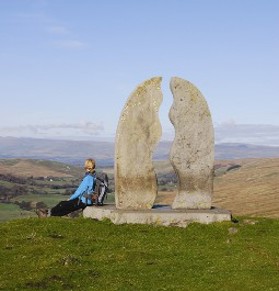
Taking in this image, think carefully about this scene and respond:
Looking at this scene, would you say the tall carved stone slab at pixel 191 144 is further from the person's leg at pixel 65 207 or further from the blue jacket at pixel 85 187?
the person's leg at pixel 65 207

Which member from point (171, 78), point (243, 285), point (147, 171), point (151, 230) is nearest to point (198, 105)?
point (171, 78)

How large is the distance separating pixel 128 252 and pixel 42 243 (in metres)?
3.80

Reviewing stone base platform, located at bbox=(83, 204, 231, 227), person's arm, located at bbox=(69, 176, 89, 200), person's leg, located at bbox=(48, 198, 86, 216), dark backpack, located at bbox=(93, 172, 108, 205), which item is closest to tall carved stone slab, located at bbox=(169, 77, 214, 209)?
stone base platform, located at bbox=(83, 204, 231, 227)

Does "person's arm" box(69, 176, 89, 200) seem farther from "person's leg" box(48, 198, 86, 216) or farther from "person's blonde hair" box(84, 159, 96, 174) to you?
"person's blonde hair" box(84, 159, 96, 174)

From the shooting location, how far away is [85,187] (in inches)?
1180

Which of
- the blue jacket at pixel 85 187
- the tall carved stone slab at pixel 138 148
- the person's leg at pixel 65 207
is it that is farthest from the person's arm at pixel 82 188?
the tall carved stone slab at pixel 138 148

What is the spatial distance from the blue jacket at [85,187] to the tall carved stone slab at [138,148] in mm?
1742

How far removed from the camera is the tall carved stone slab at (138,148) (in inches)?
1129

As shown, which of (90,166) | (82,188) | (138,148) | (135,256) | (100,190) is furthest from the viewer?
(100,190)

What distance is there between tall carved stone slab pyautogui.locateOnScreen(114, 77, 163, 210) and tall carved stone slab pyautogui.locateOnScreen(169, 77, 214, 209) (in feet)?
3.54

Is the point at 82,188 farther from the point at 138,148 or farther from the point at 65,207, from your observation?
the point at 138,148

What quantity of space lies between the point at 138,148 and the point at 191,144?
2738 millimetres

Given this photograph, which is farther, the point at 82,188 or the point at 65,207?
the point at 82,188

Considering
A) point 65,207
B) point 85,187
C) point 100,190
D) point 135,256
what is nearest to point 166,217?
point 100,190
